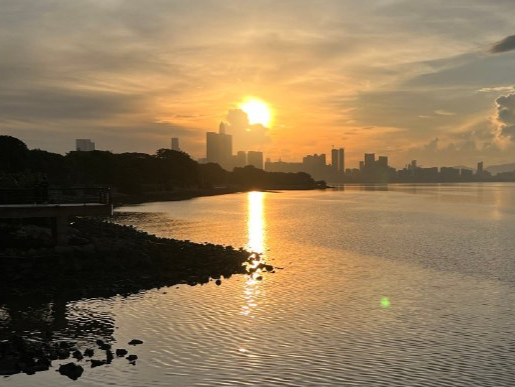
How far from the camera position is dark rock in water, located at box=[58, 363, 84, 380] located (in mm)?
22281

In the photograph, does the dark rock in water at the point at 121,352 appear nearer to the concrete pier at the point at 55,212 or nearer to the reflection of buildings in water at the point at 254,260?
the reflection of buildings in water at the point at 254,260

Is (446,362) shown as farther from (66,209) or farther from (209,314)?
(66,209)

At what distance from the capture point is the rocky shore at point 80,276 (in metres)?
24.6

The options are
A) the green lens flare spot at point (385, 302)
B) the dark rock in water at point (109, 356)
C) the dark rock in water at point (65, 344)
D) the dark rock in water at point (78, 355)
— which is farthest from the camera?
the green lens flare spot at point (385, 302)

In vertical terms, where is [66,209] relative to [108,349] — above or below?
above

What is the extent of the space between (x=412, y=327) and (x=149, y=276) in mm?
22684

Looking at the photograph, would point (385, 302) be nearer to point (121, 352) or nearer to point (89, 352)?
point (121, 352)

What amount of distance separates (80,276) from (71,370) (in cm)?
1878

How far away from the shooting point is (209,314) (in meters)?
33.7

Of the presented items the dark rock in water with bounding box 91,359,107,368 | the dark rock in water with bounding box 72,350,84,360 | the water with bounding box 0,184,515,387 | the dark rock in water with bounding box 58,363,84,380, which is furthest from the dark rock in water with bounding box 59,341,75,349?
the dark rock in water with bounding box 58,363,84,380

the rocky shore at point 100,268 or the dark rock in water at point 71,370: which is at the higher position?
the rocky shore at point 100,268

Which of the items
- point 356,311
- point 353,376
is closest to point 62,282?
point 356,311

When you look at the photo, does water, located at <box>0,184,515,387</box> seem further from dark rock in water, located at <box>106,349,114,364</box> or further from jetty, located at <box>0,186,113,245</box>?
jetty, located at <box>0,186,113,245</box>

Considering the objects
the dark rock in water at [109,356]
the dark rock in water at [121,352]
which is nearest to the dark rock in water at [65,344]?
the dark rock in water at [109,356]
